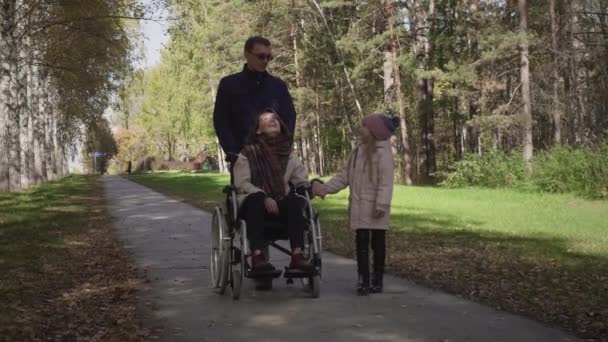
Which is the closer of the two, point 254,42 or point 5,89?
point 254,42

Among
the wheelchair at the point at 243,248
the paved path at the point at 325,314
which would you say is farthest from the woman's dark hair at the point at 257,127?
Answer: the paved path at the point at 325,314

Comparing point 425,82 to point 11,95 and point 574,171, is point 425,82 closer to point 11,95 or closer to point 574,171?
point 574,171

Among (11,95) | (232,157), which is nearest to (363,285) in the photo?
(232,157)

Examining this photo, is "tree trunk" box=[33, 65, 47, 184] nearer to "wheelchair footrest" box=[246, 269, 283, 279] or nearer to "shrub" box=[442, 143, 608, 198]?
"shrub" box=[442, 143, 608, 198]

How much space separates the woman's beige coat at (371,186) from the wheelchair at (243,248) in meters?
0.39

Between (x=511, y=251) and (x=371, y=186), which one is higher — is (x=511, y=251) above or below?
below

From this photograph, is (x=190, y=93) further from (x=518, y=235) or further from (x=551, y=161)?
(x=518, y=235)

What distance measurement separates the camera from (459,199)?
794 inches

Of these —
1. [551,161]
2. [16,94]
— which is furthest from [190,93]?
[551,161]

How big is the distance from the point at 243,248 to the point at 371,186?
49.2 inches

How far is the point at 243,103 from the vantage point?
6.33 metres

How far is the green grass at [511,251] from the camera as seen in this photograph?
19.2 feet

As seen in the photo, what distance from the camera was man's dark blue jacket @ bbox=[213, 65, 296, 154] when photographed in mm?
6328

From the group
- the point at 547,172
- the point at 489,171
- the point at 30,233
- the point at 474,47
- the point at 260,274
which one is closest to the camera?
the point at 260,274
